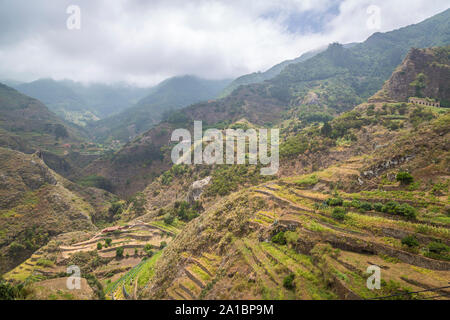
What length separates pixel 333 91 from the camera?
139 metres

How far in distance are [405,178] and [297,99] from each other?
135 m

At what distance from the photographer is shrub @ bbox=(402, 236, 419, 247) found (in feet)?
52.4

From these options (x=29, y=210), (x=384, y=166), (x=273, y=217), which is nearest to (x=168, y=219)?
(x=273, y=217)

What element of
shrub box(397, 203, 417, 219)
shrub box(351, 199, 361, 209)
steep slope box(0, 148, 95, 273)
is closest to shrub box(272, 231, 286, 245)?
shrub box(351, 199, 361, 209)

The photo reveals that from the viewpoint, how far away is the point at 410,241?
1605 centimetres

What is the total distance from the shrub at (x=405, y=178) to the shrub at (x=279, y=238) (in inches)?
579

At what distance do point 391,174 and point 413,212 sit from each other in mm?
8716

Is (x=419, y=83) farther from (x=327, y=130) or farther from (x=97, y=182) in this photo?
(x=97, y=182)

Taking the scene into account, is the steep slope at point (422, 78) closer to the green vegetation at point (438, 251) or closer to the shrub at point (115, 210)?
the green vegetation at point (438, 251)

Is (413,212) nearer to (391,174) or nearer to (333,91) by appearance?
(391,174)

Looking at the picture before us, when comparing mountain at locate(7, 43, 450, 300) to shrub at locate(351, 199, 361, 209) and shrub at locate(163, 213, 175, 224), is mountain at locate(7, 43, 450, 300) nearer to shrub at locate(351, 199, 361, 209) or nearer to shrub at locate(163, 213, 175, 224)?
shrub at locate(351, 199, 361, 209)

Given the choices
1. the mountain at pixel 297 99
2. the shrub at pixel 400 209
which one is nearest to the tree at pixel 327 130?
the shrub at pixel 400 209

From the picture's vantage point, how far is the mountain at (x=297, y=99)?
394 feet

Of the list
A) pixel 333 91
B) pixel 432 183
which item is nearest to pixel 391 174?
pixel 432 183
